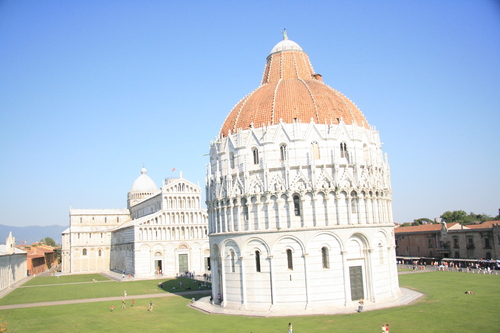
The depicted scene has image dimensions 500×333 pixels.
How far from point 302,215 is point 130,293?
101 ft

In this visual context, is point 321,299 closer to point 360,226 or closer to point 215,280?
point 360,226

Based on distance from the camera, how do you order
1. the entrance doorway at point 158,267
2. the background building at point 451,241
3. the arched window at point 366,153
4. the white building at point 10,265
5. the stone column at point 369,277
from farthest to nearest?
the entrance doorway at point 158,267 → the background building at point 451,241 → the white building at point 10,265 → the arched window at point 366,153 → the stone column at point 369,277

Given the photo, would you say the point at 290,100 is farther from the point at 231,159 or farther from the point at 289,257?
the point at 289,257

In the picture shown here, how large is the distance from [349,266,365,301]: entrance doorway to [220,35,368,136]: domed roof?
1413cm

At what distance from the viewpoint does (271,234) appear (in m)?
40.9

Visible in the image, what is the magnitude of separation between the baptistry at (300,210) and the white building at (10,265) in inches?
1805

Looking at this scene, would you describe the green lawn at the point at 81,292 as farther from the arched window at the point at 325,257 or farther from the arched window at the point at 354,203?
the arched window at the point at 354,203

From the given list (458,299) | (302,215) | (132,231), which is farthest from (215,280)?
(132,231)

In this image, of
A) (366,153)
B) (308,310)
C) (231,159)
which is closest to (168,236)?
(231,159)

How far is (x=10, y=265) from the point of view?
8106cm

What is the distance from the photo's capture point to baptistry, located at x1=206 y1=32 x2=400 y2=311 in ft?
132

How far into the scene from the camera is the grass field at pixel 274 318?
32.6 meters

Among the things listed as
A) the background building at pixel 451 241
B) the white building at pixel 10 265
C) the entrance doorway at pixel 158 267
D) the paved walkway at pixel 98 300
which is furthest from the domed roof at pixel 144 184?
the paved walkway at pixel 98 300

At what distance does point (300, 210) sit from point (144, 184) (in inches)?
3441
